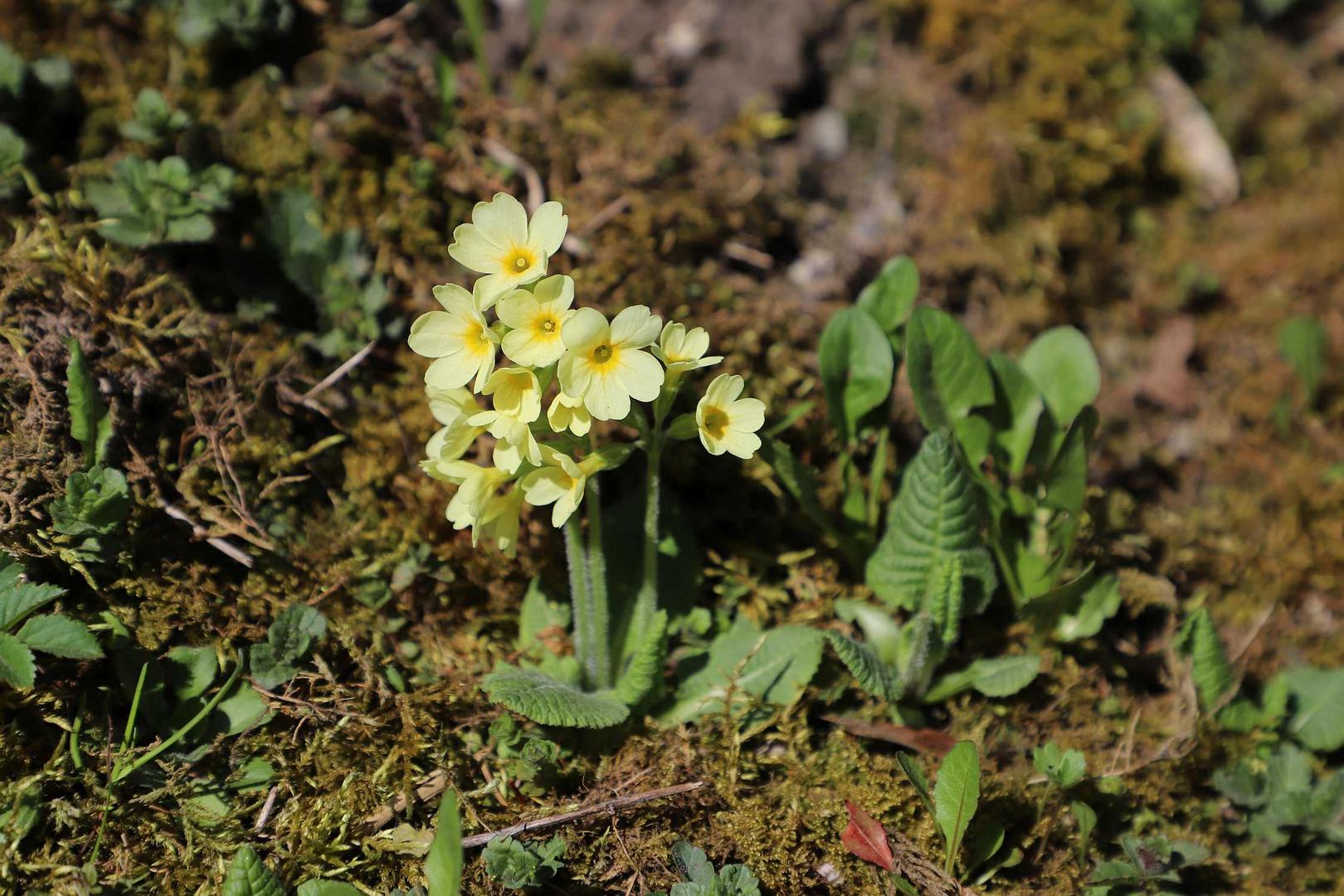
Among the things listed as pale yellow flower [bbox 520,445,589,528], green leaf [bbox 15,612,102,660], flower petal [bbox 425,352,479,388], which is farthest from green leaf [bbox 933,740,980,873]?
green leaf [bbox 15,612,102,660]

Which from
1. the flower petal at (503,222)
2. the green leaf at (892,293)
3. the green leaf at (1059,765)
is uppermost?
the flower petal at (503,222)

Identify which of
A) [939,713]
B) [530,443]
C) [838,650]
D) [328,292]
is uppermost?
[530,443]

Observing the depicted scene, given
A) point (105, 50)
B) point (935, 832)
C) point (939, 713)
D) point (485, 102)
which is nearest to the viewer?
point (935, 832)

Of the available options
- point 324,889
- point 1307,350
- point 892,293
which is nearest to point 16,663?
point 324,889

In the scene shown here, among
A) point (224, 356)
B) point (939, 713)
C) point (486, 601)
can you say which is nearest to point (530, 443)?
A: point (486, 601)

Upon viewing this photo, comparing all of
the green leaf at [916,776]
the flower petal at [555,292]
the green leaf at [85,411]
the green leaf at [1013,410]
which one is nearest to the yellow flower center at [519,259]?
the flower petal at [555,292]

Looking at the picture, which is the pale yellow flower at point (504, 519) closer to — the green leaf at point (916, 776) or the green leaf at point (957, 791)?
the green leaf at point (916, 776)

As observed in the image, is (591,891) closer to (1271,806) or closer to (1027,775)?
(1027,775)

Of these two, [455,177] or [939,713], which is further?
[455,177]

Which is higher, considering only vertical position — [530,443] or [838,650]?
[530,443]
